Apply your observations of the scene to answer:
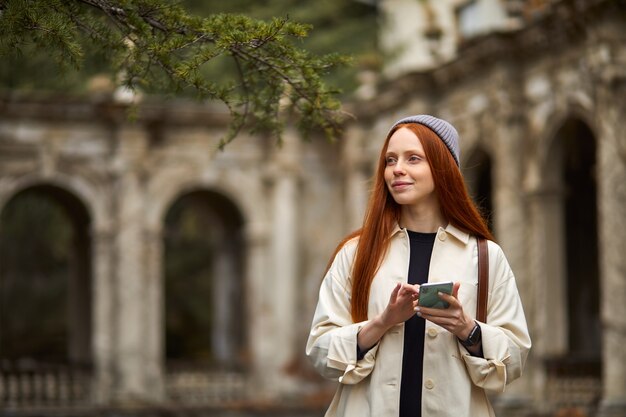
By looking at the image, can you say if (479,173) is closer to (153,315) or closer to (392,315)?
(153,315)

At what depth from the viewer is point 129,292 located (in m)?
21.8

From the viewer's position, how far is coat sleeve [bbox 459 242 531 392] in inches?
169

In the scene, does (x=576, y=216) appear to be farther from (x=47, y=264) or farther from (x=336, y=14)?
(x=47, y=264)

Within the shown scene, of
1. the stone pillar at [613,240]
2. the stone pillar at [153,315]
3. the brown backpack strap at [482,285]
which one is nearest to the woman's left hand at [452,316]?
the brown backpack strap at [482,285]

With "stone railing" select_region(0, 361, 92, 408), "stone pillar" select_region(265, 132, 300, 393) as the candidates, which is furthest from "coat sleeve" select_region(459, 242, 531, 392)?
"stone pillar" select_region(265, 132, 300, 393)

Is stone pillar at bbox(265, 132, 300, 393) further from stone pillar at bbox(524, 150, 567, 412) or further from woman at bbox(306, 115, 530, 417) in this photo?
woman at bbox(306, 115, 530, 417)

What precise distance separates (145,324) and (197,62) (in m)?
16.8

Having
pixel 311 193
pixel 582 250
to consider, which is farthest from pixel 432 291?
pixel 311 193

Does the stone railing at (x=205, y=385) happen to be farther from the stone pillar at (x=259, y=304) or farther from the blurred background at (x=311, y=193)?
the stone pillar at (x=259, y=304)

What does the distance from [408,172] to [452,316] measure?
2.07 ft

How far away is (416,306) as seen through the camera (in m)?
4.16

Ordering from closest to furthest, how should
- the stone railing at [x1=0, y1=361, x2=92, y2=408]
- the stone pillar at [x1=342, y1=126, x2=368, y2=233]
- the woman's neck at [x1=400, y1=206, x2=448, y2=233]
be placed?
Result: the woman's neck at [x1=400, y1=206, x2=448, y2=233]
the stone railing at [x1=0, y1=361, x2=92, y2=408]
the stone pillar at [x1=342, y1=126, x2=368, y2=233]

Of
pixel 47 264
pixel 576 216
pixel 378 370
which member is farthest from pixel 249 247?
pixel 378 370

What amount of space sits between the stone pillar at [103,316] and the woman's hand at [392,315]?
58.2ft
